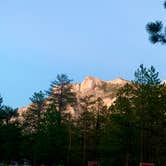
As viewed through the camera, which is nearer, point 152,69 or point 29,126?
point 152,69

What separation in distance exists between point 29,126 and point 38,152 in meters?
9.19

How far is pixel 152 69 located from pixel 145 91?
9.76 feet

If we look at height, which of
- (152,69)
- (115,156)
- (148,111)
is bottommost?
(115,156)

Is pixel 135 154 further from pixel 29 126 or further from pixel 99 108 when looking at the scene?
pixel 29 126

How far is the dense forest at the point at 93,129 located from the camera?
57500mm

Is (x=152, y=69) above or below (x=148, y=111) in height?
above

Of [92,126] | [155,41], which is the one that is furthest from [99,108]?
[155,41]

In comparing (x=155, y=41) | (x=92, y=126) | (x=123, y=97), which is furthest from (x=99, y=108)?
(x=155, y=41)

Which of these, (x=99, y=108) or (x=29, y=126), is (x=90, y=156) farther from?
(x=29, y=126)

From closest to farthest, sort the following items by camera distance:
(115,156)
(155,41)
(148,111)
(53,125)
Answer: (155,41)
(148,111)
(115,156)
(53,125)

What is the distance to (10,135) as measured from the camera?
84750mm

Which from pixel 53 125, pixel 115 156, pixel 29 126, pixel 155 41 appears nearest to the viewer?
pixel 155 41

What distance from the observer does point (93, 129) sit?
74188 millimetres

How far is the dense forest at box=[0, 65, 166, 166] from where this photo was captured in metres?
Answer: 57.5
